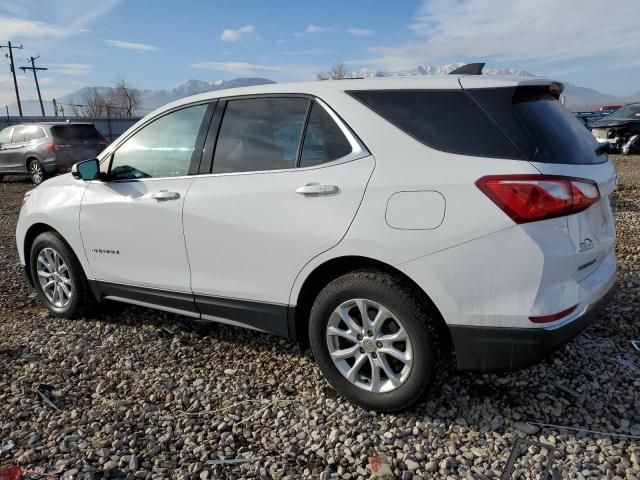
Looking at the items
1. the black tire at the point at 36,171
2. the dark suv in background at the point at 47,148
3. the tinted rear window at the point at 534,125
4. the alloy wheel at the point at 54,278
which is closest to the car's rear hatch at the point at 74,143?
the dark suv in background at the point at 47,148

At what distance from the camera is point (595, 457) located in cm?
247

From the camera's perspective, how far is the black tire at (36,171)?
14.1 m

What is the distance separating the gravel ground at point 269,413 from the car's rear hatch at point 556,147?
84 centimetres

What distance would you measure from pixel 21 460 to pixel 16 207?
9930mm

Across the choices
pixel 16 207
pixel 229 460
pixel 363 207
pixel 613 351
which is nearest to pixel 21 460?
pixel 229 460

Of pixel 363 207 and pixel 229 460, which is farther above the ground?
pixel 363 207

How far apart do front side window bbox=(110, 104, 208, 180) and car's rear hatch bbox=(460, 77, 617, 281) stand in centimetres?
177

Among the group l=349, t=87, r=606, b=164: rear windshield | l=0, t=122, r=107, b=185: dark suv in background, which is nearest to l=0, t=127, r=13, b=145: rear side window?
l=0, t=122, r=107, b=185: dark suv in background

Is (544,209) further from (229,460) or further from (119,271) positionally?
(119,271)

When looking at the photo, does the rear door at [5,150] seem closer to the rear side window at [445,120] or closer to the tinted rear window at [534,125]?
the rear side window at [445,120]

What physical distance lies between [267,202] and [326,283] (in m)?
0.55

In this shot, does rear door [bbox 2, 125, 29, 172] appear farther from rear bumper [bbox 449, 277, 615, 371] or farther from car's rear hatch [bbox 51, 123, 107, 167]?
rear bumper [bbox 449, 277, 615, 371]

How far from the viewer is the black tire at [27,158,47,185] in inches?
556

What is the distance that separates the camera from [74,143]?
14.1 m
